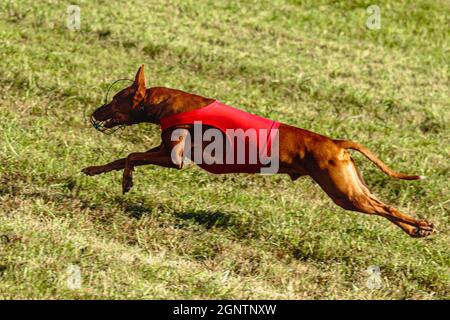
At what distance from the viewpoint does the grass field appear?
26.0 feet

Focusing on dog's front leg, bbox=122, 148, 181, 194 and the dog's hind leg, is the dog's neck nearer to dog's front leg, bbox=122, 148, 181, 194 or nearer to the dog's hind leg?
dog's front leg, bbox=122, 148, 181, 194

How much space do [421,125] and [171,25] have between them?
4.87 m

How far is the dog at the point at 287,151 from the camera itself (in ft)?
26.9

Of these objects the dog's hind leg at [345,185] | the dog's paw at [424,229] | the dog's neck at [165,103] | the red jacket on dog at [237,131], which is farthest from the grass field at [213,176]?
the dog's neck at [165,103]

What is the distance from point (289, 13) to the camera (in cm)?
1755

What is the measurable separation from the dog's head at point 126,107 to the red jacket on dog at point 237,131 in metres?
0.31

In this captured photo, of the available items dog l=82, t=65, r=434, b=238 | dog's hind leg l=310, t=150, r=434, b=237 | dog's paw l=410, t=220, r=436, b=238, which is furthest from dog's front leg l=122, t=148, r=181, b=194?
dog's paw l=410, t=220, r=436, b=238

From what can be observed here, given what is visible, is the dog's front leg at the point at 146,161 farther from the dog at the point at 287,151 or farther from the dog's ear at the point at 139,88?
the dog's ear at the point at 139,88

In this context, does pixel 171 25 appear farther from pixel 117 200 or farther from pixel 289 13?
pixel 117 200

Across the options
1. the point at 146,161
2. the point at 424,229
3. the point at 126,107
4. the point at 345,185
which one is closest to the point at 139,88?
→ the point at 126,107

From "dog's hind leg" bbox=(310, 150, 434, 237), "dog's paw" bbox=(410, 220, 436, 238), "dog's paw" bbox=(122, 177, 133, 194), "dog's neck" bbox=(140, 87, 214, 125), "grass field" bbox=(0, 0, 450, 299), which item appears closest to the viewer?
"grass field" bbox=(0, 0, 450, 299)

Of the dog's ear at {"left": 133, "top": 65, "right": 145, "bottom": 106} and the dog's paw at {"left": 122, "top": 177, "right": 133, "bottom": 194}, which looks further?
the dog's paw at {"left": 122, "top": 177, "right": 133, "bottom": 194}

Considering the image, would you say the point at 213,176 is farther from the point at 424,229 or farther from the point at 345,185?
the point at 424,229
